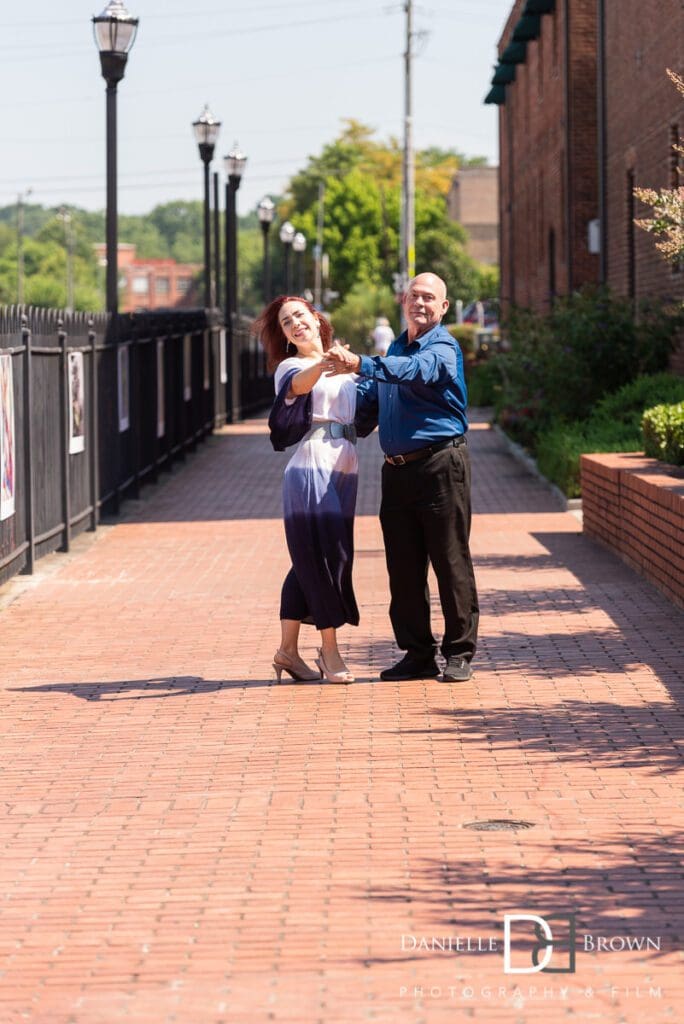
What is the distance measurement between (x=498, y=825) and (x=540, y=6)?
2951 cm

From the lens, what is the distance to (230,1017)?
190 inches

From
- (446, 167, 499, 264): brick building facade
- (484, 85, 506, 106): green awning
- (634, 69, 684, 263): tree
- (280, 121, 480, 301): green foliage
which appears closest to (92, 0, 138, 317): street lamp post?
(634, 69, 684, 263): tree

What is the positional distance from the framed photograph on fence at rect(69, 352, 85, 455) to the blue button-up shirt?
7329mm

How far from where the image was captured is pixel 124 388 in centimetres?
1994

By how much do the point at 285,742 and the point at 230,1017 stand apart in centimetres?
341

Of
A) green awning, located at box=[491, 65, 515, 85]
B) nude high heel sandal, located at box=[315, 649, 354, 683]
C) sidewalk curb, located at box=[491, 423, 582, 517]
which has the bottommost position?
nude high heel sandal, located at box=[315, 649, 354, 683]

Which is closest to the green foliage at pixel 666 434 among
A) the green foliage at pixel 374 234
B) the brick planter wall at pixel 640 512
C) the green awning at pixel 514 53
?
the brick planter wall at pixel 640 512

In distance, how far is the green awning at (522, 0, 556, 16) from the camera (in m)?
33.8

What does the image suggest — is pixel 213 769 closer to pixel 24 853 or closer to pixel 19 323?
pixel 24 853

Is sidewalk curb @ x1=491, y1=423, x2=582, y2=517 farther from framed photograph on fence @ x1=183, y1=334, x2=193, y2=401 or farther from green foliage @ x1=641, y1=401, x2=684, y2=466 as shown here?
framed photograph on fence @ x1=183, y1=334, x2=193, y2=401

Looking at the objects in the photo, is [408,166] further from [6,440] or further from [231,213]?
[6,440]

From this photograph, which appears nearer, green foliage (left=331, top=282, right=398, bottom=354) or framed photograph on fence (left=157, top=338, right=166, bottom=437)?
framed photograph on fence (left=157, top=338, right=166, bottom=437)

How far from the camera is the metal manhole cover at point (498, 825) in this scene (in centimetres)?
665

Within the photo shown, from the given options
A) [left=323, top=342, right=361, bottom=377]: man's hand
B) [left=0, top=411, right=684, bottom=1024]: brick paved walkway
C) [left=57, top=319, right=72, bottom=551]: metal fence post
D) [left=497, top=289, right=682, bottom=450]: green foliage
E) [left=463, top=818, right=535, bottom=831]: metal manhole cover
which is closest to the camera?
[left=0, top=411, right=684, bottom=1024]: brick paved walkway
